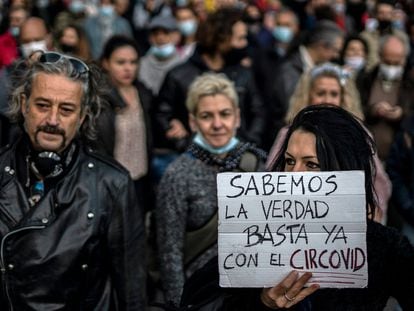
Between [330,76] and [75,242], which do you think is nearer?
[75,242]

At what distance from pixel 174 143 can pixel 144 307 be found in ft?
10.00

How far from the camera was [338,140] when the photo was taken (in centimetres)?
305

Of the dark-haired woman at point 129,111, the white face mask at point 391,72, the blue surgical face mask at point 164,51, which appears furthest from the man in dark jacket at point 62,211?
the blue surgical face mask at point 164,51

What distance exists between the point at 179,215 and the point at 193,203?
98 mm

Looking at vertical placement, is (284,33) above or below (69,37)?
above

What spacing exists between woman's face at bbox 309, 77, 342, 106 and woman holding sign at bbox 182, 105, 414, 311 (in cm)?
275

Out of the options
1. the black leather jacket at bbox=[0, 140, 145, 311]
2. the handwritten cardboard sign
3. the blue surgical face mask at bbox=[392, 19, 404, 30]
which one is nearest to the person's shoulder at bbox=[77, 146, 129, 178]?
the black leather jacket at bbox=[0, 140, 145, 311]

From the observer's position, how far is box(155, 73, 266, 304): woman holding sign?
452 centimetres

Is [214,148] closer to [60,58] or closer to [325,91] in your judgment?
[60,58]

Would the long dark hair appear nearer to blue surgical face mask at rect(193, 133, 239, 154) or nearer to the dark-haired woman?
blue surgical face mask at rect(193, 133, 239, 154)

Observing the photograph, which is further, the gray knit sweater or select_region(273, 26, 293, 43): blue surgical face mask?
select_region(273, 26, 293, 43): blue surgical face mask

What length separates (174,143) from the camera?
6.80 m

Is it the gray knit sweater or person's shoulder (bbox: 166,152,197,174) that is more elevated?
person's shoulder (bbox: 166,152,197,174)

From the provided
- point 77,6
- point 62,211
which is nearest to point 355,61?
point 77,6
